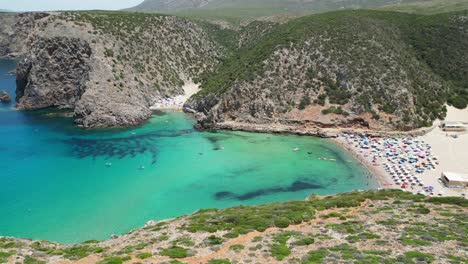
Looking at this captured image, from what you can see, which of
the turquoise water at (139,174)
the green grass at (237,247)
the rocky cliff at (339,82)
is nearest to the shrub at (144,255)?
the green grass at (237,247)

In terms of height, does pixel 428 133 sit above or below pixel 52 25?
below

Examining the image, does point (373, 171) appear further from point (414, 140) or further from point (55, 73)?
point (55, 73)

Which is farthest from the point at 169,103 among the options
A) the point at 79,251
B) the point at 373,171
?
the point at 79,251

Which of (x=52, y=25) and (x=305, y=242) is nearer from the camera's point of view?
(x=305, y=242)

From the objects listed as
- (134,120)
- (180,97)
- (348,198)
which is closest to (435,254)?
(348,198)

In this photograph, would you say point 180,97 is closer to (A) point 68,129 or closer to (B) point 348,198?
(A) point 68,129

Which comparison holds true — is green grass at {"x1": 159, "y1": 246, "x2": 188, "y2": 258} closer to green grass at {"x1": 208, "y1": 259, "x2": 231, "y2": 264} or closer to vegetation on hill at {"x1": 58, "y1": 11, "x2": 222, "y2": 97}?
green grass at {"x1": 208, "y1": 259, "x2": 231, "y2": 264}

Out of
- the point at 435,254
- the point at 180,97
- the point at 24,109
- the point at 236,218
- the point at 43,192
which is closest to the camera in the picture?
the point at 435,254

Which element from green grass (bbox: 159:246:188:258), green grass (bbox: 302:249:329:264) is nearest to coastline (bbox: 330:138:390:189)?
green grass (bbox: 302:249:329:264)
